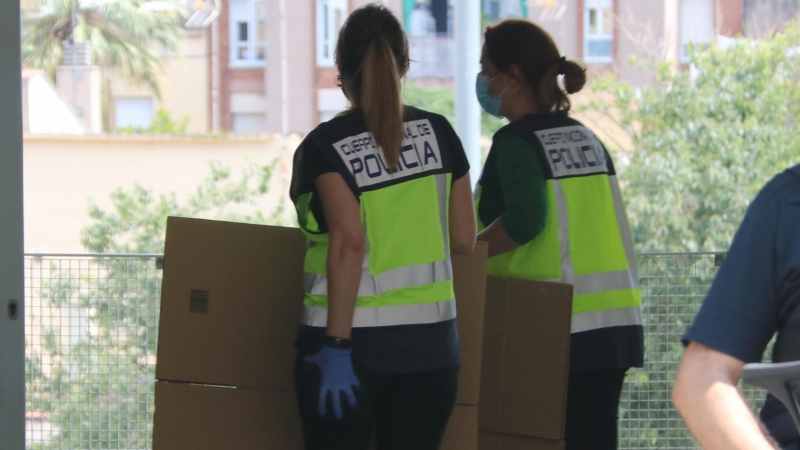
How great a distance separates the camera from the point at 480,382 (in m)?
3.05

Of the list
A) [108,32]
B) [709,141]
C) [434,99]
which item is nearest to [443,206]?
[709,141]

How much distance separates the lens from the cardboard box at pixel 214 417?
2822 mm

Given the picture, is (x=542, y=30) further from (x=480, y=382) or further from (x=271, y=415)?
(x=271, y=415)

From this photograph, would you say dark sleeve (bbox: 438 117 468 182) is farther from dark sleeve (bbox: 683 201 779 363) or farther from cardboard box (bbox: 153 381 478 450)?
dark sleeve (bbox: 683 201 779 363)

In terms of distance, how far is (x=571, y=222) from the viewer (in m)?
2.90

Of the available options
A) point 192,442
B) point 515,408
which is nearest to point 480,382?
point 515,408

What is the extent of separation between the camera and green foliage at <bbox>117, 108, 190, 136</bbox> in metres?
12.2

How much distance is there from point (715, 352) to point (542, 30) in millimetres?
1882

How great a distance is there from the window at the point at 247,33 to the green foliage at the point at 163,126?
3.53 feet

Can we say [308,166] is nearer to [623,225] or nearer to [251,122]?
[623,225]

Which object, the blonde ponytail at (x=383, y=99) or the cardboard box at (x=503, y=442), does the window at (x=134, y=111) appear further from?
the blonde ponytail at (x=383, y=99)

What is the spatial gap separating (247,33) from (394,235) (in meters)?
11.3

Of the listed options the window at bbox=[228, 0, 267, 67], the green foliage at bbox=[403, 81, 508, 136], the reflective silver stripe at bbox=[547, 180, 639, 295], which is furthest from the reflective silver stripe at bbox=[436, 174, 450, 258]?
the window at bbox=[228, 0, 267, 67]

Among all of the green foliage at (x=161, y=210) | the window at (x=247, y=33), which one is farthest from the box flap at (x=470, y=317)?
the window at (x=247, y=33)
